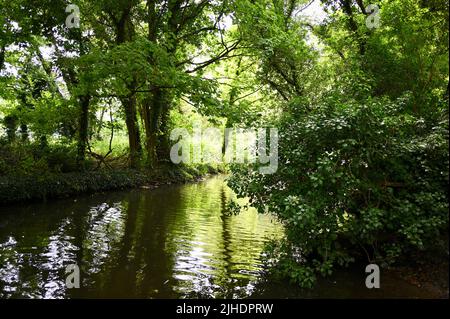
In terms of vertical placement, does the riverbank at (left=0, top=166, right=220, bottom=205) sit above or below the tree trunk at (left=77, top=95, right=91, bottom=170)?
Result: below

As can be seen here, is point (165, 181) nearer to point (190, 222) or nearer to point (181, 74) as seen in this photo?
point (190, 222)

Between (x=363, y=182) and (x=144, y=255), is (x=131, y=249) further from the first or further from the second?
(x=363, y=182)

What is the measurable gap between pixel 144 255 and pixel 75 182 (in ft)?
27.2

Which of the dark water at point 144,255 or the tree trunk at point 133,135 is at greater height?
the tree trunk at point 133,135

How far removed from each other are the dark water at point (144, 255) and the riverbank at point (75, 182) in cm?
57

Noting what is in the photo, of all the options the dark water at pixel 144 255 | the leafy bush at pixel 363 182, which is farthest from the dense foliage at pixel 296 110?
the dark water at pixel 144 255

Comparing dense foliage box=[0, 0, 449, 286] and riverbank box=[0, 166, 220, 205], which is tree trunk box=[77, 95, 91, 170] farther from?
riverbank box=[0, 166, 220, 205]

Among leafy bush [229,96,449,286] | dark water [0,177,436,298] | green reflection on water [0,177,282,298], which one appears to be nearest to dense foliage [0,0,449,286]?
leafy bush [229,96,449,286]

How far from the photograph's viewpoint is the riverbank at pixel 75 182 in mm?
12143

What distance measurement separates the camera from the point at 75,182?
14484 millimetres

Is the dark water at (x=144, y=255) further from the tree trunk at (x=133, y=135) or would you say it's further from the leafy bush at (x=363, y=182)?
the tree trunk at (x=133, y=135)

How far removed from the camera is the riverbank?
12.1m

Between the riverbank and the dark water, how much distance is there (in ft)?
1.88

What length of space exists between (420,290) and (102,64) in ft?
31.5
